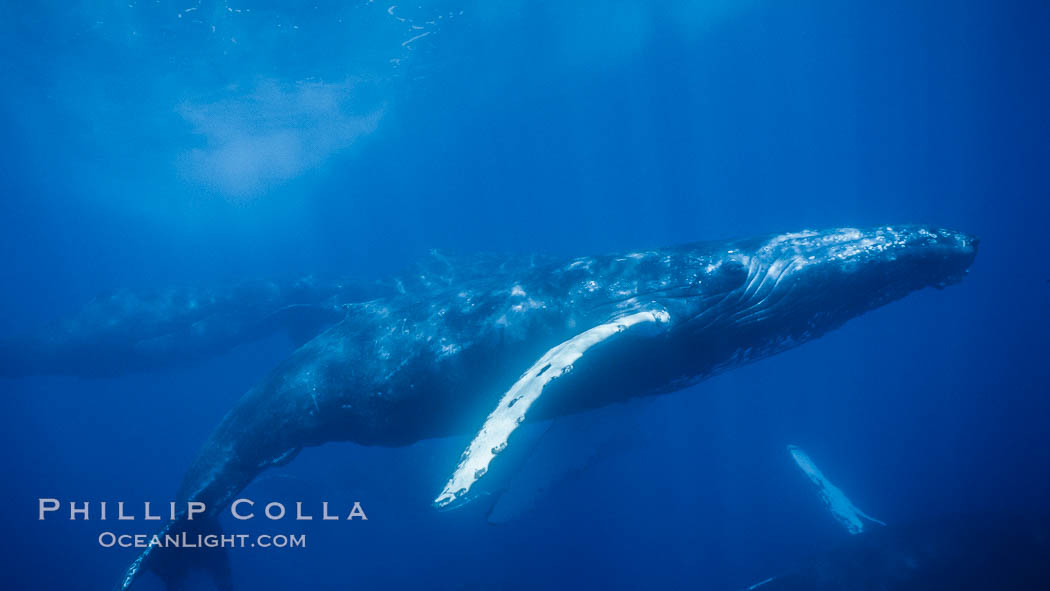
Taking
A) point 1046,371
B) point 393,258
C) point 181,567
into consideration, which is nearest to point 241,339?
point 181,567

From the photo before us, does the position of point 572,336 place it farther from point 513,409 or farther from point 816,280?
point 816,280

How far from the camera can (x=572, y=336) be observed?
554 centimetres

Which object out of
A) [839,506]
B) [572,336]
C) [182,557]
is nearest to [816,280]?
[572,336]

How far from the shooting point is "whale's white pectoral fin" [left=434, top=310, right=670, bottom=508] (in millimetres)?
3607

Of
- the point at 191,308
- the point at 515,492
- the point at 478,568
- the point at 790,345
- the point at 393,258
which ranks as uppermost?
the point at 393,258

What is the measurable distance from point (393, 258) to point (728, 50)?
4126cm

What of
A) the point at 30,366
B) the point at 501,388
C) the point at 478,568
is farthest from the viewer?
the point at 478,568

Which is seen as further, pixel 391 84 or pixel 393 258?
pixel 393 258

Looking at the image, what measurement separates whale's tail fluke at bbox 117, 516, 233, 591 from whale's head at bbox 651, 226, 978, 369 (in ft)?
23.0

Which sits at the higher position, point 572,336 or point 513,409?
point 572,336

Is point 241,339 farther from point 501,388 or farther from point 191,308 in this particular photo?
point 501,388

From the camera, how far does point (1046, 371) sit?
1267 inches

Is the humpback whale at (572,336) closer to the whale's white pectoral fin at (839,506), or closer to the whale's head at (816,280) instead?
the whale's head at (816,280)

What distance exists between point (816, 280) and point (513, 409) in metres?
3.83
